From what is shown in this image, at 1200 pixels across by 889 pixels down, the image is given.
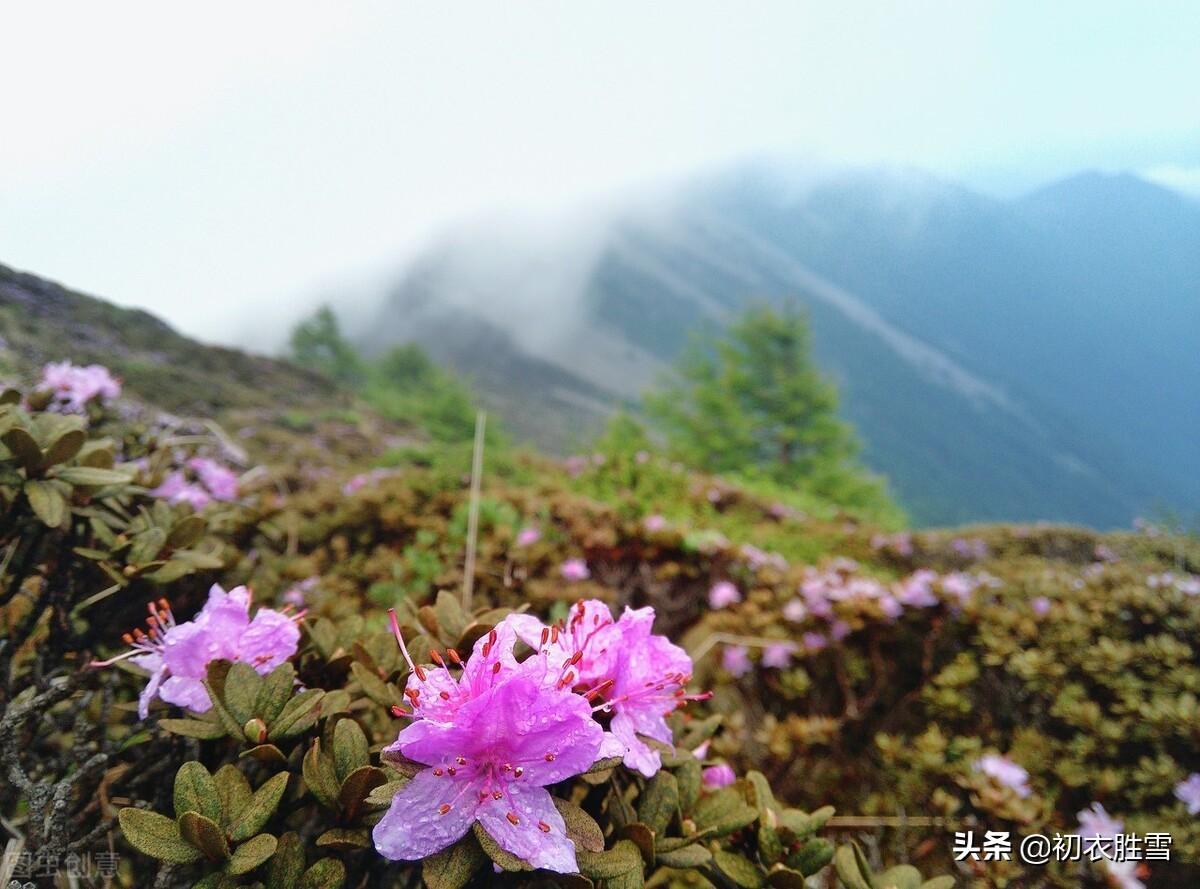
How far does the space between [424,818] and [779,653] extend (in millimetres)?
1781

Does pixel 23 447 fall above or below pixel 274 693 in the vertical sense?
above

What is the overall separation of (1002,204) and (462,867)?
119 metres

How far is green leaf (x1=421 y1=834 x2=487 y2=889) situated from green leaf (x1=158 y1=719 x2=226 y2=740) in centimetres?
33

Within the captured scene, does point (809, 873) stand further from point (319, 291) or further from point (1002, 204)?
point (1002, 204)

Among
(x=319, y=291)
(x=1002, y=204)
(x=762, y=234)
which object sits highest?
(x=1002, y=204)

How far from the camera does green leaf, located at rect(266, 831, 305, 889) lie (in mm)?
597

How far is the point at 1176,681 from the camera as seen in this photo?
1.75m

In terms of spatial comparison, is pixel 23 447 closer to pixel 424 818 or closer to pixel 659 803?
pixel 424 818

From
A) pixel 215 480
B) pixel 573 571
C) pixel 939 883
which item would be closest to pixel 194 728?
pixel 939 883

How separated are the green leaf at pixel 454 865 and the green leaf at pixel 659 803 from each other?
0.21 metres

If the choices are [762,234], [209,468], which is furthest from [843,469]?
[762,234]

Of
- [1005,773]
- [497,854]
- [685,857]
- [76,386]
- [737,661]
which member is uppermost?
[76,386]

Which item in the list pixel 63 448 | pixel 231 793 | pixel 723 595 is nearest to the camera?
pixel 231 793

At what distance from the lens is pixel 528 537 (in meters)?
2.26
